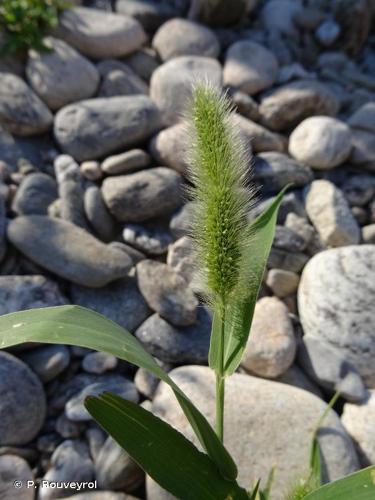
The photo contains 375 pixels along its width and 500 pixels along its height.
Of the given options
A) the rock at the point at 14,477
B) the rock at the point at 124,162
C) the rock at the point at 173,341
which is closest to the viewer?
the rock at the point at 14,477

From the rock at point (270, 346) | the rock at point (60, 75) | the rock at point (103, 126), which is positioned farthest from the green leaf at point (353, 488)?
the rock at point (60, 75)

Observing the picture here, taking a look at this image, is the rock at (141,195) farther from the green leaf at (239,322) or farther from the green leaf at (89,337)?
the green leaf at (89,337)

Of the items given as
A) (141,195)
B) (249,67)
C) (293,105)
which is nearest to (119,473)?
(141,195)

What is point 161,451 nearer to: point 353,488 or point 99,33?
point 353,488

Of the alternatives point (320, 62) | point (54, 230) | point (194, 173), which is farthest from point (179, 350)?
point (320, 62)

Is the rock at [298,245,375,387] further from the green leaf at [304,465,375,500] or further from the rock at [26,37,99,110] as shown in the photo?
the rock at [26,37,99,110]

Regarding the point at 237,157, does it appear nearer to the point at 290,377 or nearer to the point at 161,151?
the point at 290,377
